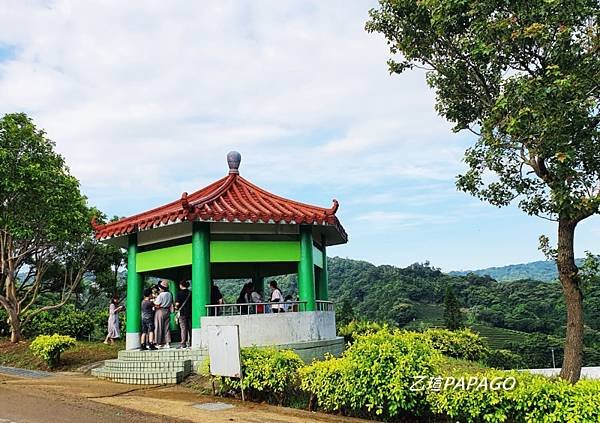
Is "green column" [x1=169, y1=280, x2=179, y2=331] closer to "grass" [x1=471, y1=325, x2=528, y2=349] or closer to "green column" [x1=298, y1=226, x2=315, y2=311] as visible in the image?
"green column" [x1=298, y1=226, x2=315, y2=311]

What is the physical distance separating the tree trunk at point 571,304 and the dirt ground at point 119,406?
4.72 meters

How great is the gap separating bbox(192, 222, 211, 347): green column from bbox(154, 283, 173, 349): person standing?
113 cm

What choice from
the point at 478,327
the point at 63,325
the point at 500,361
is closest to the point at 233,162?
the point at 63,325

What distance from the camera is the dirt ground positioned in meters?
7.93

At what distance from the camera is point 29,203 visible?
16.9 m

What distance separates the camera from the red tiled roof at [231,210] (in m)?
11.6

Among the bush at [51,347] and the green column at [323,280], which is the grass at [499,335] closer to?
the green column at [323,280]

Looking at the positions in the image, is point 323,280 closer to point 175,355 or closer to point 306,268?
point 306,268

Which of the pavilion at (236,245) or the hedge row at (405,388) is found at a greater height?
the pavilion at (236,245)

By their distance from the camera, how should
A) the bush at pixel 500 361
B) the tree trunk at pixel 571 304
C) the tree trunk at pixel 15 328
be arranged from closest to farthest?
the tree trunk at pixel 571 304, the tree trunk at pixel 15 328, the bush at pixel 500 361

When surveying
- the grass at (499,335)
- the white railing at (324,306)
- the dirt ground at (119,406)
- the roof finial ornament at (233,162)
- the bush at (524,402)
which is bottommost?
the grass at (499,335)

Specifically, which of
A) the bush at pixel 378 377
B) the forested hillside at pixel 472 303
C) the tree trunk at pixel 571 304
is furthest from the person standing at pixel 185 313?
the forested hillside at pixel 472 303

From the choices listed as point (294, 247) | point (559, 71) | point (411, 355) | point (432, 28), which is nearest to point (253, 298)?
point (294, 247)

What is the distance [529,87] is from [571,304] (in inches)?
159
